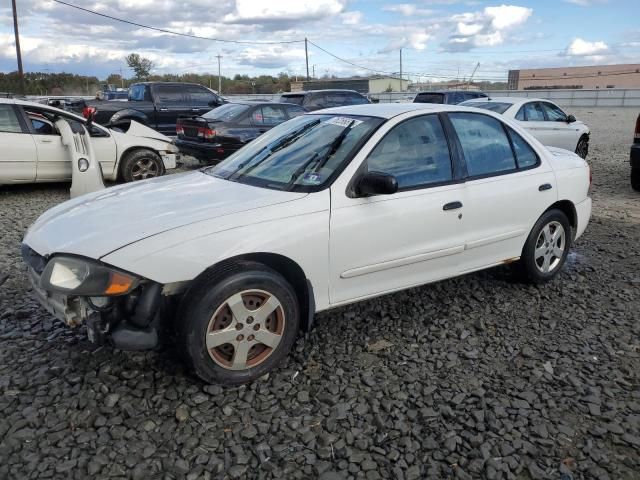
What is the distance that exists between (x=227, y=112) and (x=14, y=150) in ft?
13.9

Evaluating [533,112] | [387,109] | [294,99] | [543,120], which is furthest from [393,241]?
[294,99]

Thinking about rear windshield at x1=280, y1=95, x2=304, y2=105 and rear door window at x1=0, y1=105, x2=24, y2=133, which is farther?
rear windshield at x1=280, y1=95, x2=304, y2=105

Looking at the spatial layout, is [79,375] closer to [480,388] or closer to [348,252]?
[348,252]

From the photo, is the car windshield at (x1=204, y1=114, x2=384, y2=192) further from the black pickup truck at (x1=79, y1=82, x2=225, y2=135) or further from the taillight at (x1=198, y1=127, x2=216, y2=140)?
the black pickup truck at (x1=79, y1=82, x2=225, y2=135)

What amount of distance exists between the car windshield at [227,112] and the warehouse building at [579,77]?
2383 inches

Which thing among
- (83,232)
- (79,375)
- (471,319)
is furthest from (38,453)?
(471,319)

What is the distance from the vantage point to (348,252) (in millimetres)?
3373

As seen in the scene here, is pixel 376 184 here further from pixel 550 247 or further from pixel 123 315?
pixel 550 247

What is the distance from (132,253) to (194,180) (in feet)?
4.06

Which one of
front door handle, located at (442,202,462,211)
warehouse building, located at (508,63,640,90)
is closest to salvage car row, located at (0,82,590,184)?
front door handle, located at (442,202,462,211)

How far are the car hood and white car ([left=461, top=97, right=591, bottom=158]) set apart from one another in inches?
346

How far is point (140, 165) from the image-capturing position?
361 inches

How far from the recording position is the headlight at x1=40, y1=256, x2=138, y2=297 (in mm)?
2758

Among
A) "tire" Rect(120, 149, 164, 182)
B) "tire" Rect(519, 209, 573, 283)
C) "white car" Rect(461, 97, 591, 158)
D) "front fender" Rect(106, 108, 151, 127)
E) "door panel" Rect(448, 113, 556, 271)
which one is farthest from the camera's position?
"front fender" Rect(106, 108, 151, 127)
